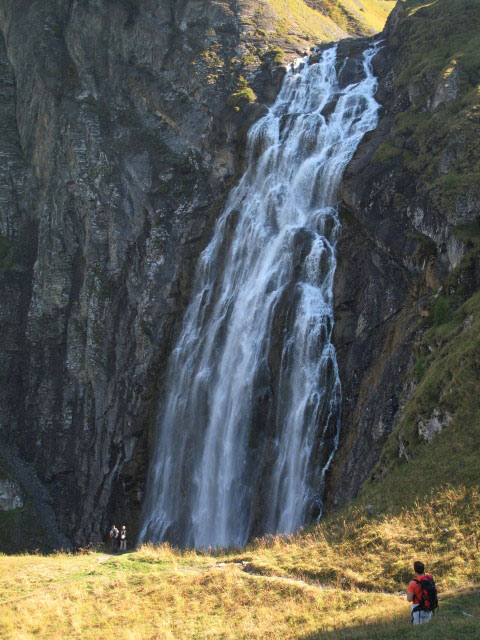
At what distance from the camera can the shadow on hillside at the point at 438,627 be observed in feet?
35.9

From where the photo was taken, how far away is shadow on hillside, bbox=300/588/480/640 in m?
10.9

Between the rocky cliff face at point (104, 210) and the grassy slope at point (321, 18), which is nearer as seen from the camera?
the rocky cliff face at point (104, 210)

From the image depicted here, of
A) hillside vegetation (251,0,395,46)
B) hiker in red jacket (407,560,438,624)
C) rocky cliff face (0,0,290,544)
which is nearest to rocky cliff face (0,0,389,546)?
rocky cliff face (0,0,290,544)

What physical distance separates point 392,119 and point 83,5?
38708 mm

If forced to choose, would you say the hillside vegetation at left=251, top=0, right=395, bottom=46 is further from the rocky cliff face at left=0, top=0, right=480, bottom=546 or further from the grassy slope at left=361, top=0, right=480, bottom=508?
the grassy slope at left=361, top=0, right=480, bottom=508

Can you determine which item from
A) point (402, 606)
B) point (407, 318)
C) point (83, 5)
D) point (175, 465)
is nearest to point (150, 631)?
point (402, 606)

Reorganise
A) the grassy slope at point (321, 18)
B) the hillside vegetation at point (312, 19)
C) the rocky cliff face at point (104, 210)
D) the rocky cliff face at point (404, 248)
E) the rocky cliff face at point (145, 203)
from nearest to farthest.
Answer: the rocky cliff face at point (404, 248) → the rocky cliff face at point (145, 203) → the rocky cliff face at point (104, 210) → the hillside vegetation at point (312, 19) → the grassy slope at point (321, 18)

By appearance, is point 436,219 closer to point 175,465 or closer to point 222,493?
point 222,493

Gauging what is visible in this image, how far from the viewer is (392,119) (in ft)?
131

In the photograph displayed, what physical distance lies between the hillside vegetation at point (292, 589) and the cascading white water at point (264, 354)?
10683mm

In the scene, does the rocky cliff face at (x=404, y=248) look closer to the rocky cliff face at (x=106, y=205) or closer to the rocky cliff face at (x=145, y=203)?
the rocky cliff face at (x=145, y=203)

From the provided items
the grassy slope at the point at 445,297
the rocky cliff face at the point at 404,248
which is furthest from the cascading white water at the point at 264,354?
the grassy slope at the point at 445,297

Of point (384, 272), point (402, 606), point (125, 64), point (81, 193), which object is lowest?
point (402, 606)

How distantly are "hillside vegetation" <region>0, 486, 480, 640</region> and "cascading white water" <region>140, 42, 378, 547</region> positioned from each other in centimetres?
1068
